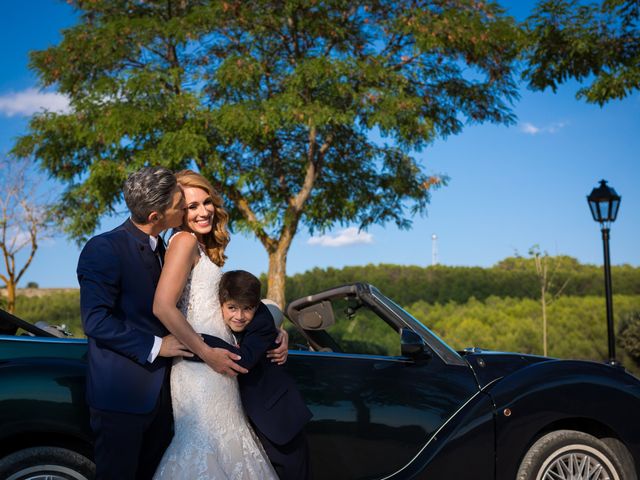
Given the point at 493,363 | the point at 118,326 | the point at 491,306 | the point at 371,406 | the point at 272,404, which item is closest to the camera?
the point at 118,326

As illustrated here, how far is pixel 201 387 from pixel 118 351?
42 centimetres

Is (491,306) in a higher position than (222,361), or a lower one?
higher

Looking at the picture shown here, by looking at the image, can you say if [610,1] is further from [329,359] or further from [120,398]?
[120,398]

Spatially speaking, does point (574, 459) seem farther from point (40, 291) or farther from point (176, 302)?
point (40, 291)

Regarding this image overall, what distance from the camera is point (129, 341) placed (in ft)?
9.78

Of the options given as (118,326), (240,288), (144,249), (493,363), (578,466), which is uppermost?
(144,249)

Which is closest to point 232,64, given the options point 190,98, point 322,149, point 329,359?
point 190,98

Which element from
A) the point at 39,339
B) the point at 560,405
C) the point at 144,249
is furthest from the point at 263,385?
the point at 560,405

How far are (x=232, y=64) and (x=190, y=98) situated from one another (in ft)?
3.65

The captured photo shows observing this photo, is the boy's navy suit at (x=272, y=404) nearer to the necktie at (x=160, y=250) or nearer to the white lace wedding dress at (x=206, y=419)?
the white lace wedding dress at (x=206, y=419)

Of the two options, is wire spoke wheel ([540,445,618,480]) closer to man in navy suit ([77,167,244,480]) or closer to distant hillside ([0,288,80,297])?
man in navy suit ([77,167,244,480])

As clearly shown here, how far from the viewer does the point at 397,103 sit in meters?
15.0

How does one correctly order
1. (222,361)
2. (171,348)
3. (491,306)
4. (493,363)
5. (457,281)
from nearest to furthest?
(171,348), (222,361), (493,363), (491,306), (457,281)

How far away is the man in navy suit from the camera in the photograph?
300 cm
